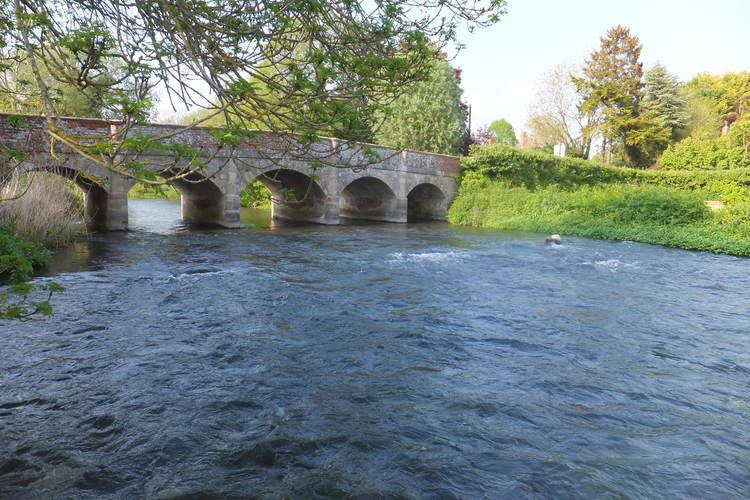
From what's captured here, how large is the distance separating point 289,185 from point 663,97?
29.8 m

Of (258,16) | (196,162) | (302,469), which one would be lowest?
(302,469)

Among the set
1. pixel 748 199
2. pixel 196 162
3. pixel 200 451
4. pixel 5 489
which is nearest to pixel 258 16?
pixel 196 162

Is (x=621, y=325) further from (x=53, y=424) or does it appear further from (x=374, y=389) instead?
(x=53, y=424)

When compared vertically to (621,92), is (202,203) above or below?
below

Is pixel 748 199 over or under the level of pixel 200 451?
over

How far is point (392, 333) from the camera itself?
24.9 feet

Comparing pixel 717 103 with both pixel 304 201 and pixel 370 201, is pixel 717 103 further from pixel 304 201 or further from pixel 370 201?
pixel 304 201

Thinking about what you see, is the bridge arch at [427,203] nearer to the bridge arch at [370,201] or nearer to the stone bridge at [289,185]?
the stone bridge at [289,185]

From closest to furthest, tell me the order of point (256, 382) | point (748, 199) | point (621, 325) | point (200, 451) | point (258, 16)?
point (258, 16) → point (200, 451) → point (256, 382) → point (621, 325) → point (748, 199)

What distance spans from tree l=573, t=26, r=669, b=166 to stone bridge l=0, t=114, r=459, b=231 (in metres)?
16.7

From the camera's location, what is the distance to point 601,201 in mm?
24953

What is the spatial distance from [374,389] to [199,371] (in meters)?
1.92

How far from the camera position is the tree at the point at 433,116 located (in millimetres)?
32938

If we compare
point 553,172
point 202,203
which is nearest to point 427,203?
point 553,172
